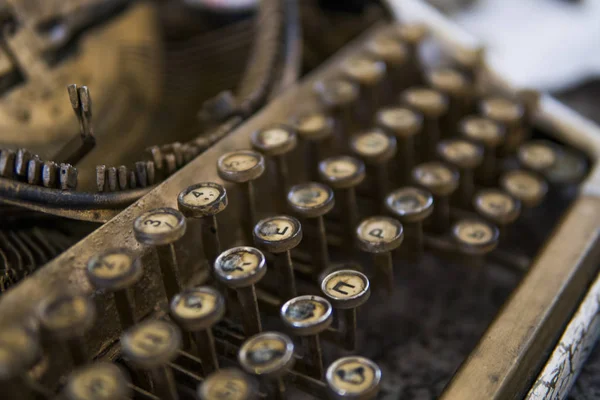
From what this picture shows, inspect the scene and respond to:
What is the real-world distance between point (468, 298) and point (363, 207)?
43 cm

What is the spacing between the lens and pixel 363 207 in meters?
2.09

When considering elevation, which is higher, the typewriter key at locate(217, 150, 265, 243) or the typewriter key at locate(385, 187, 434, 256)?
the typewriter key at locate(217, 150, 265, 243)

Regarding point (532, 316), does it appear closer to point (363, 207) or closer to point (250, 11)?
point (363, 207)

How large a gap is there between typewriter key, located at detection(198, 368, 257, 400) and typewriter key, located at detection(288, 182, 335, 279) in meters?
0.49

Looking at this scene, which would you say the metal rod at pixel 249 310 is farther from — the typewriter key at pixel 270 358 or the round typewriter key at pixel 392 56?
the round typewriter key at pixel 392 56

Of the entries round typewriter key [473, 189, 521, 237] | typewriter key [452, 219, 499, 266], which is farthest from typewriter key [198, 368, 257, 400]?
round typewriter key [473, 189, 521, 237]

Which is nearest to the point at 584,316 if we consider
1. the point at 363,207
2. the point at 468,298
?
the point at 468,298

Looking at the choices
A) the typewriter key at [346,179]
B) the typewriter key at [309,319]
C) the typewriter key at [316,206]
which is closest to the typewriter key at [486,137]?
the typewriter key at [346,179]

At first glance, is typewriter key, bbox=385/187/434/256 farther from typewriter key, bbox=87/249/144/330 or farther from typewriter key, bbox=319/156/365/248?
typewriter key, bbox=87/249/144/330

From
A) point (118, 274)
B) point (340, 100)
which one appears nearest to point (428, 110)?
point (340, 100)

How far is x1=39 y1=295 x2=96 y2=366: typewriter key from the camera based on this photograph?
3.56 feet

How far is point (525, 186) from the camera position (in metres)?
1.89

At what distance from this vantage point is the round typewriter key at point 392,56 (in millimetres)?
2125

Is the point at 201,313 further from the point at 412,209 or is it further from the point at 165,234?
the point at 412,209
